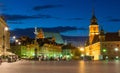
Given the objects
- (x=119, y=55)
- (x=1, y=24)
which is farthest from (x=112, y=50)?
(x=1, y=24)

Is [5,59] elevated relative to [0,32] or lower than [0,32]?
lower

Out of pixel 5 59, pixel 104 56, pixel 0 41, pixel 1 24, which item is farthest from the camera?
pixel 104 56

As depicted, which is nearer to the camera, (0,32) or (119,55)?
(0,32)

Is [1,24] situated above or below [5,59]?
above

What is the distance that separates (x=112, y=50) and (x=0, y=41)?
8441 centimetres

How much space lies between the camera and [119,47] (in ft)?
648

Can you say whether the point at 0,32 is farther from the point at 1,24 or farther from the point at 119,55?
the point at 119,55

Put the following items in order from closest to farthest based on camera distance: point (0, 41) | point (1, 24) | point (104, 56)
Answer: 1. point (0, 41)
2. point (1, 24)
3. point (104, 56)

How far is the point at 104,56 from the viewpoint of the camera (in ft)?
634

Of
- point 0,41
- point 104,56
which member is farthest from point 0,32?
point 104,56

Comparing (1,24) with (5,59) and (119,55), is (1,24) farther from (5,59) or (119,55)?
(119,55)

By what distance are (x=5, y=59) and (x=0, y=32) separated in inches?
1577

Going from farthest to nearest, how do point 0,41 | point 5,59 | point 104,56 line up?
point 104,56 → point 0,41 → point 5,59

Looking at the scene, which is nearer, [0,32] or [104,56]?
[0,32]
